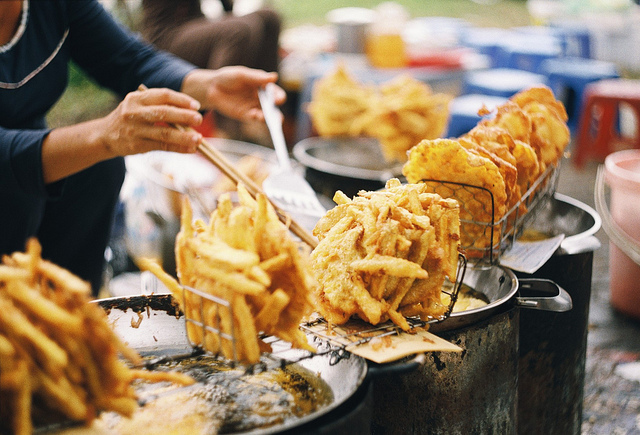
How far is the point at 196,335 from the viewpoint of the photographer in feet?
4.83

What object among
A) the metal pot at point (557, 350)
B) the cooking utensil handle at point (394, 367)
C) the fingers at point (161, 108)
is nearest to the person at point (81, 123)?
the fingers at point (161, 108)

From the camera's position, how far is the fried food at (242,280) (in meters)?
1.32

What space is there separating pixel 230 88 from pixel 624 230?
2.73 meters

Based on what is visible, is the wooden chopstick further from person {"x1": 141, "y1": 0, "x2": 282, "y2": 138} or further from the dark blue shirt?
person {"x1": 141, "y1": 0, "x2": 282, "y2": 138}

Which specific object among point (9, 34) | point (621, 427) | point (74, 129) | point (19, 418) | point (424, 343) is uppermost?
point (9, 34)

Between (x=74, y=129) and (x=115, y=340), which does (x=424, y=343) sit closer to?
(x=115, y=340)

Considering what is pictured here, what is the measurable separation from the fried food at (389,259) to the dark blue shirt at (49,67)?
1131 millimetres

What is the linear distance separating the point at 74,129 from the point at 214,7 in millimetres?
6936

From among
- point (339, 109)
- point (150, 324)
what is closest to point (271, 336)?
point (150, 324)

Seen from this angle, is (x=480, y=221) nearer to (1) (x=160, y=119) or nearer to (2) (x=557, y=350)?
(2) (x=557, y=350)

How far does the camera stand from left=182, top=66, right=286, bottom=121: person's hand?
2.85 meters

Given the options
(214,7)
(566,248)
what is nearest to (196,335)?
(566,248)

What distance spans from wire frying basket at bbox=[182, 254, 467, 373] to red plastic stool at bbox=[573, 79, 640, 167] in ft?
20.7

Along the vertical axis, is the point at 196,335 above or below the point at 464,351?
above
